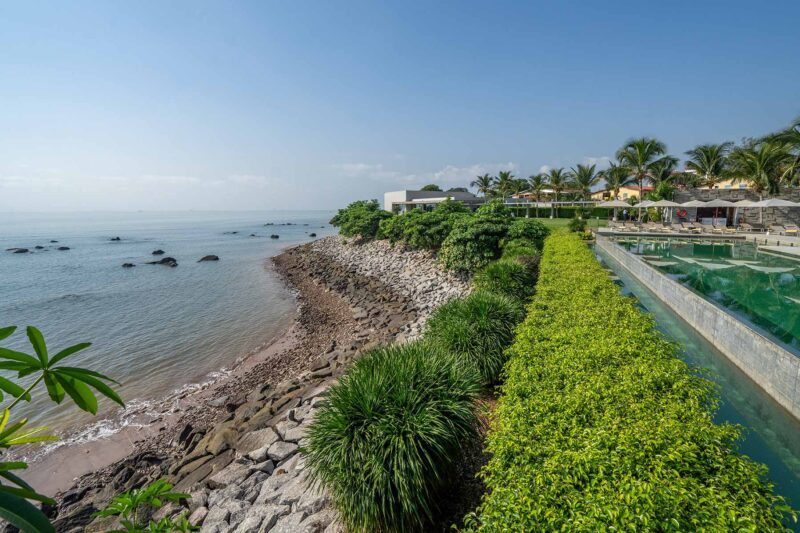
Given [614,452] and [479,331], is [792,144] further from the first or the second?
[614,452]

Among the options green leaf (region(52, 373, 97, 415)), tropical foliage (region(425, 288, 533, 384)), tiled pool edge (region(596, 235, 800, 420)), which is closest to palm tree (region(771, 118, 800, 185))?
tiled pool edge (region(596, 235, 800, 420))

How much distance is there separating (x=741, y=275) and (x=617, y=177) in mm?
31779

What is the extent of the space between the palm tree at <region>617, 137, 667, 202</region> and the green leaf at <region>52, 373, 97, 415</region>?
45.1 metres

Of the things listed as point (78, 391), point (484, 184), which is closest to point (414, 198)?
point (484, 184)

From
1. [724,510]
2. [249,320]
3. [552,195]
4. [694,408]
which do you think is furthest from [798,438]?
[552,195]

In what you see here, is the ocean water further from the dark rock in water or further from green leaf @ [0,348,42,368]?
green leaf @ [0,348,42,368]

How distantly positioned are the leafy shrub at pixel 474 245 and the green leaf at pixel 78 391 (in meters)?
15.0

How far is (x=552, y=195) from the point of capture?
5406 cm

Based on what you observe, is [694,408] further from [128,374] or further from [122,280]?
[122,280]

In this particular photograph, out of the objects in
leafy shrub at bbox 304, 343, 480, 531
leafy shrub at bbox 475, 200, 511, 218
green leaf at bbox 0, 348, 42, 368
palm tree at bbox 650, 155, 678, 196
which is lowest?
leafy shrub at bbox 304, 343, 480, 531

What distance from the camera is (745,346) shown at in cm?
752

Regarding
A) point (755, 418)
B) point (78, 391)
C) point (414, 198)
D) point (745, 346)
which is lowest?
point (755, 418)

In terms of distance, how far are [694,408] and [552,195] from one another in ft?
179

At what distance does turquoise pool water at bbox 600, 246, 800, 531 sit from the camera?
472 centimetres
